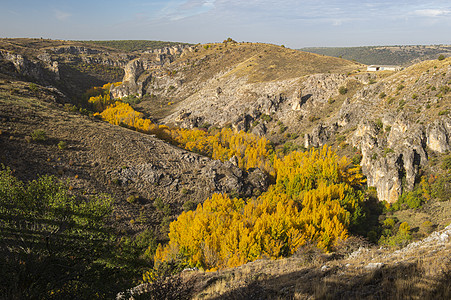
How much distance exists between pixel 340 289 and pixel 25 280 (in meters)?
14.2

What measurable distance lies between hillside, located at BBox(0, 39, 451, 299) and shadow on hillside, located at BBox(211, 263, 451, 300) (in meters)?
0.08

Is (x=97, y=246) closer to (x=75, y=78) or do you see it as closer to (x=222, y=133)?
(x=222, y=133)

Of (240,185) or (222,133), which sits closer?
(240,185)

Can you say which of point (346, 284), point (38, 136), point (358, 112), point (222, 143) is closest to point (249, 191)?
point (222, 143)

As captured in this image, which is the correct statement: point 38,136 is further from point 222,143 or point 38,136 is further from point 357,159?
point 357,159

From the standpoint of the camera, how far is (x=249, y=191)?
53.1 metres

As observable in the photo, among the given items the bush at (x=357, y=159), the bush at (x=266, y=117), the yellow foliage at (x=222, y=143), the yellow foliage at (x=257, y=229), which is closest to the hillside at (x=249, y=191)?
the yellow foliage at (x=257, y=229)

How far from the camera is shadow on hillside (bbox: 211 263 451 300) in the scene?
7.79m

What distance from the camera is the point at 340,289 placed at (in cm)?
983

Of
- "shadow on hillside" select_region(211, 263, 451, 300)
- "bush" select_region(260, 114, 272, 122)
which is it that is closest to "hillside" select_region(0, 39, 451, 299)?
"shadow on hillside" select_region(211, 263, 451, 300)

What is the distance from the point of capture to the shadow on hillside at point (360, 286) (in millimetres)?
7793

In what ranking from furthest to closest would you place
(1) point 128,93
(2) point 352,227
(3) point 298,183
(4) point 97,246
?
(1) point 128,93 < (3) point 298,183 < (2) point 352,227 < (4) point 97,246

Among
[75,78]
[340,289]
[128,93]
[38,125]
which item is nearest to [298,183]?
[340,289]

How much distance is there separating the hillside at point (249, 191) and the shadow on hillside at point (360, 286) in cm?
8
